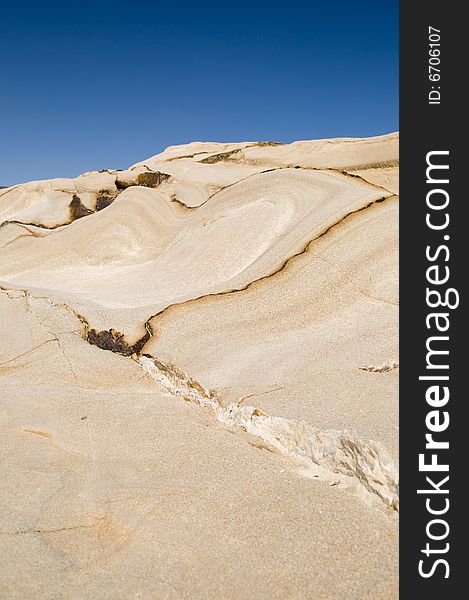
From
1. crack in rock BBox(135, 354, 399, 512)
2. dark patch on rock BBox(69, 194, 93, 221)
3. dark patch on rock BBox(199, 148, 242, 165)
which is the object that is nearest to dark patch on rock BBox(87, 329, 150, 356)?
crack in rock BBox(135, 354, 399, 512)

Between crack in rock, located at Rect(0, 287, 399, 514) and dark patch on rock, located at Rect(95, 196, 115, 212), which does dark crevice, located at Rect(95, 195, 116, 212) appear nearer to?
dark patch on rock, located at Rect(95, 196, 115, 212)

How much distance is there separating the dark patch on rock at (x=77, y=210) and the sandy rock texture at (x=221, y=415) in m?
3.03

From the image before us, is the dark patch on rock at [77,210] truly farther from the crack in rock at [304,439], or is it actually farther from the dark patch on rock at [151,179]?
the crack in rock at [304,439]

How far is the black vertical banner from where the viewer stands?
162 cm

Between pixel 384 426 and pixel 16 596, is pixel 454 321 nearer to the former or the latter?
pixel 384 426

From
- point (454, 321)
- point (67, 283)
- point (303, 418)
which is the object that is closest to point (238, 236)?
point (67, 283)

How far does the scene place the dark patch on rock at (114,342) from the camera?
3488 millimetres

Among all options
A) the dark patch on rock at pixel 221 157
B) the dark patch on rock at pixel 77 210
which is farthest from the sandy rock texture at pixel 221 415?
the dark patch on rock at pixel 221 157

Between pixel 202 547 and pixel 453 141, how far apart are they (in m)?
1.81

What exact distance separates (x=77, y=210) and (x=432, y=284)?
7883 millimetres

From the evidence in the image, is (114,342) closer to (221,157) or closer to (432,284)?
(432,284)

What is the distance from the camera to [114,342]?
11.7ft

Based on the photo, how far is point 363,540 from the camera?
1.65 metres

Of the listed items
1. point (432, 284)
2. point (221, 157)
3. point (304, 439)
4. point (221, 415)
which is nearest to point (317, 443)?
point (304, 439)
